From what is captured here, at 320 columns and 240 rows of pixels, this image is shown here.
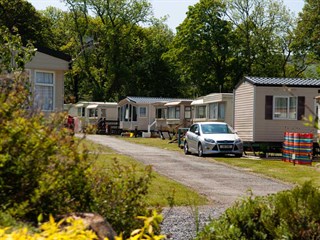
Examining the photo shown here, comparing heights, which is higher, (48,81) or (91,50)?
(91,50)

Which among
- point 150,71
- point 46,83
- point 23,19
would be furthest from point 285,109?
point 150,71

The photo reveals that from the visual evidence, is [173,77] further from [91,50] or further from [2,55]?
[2,55]

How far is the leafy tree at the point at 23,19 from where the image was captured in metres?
51.5

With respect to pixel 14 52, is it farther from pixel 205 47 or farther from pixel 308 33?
pixel 308 33

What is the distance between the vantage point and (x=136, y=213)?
5430 mm

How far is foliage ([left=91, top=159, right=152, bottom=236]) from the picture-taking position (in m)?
5.31

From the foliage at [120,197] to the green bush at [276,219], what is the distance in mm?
709

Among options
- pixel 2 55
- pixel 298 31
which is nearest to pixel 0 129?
pixel 2 55

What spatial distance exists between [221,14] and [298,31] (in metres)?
7.68

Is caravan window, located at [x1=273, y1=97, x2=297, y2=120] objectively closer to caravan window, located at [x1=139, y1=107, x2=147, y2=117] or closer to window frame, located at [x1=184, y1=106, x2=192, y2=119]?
window frame, located at [x1=184, y1=106, x2=192, y2=119]

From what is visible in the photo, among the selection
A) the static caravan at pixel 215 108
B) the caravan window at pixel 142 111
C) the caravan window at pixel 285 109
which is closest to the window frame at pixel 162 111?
the caravan window at pixel 142 111

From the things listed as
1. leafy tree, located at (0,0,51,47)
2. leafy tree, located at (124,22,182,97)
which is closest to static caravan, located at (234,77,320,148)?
leafy tree, located at (0,0,51,47)

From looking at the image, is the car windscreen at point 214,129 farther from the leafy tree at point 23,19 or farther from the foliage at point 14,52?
the leafy tree at point 23,19

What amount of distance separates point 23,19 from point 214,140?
33.1 m
